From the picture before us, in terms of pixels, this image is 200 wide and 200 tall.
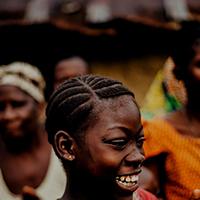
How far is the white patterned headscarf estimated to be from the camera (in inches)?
257

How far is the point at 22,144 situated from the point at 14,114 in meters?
0.25

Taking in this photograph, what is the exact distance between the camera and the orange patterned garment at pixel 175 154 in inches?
197

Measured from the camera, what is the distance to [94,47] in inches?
348

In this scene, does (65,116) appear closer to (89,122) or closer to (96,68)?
(89,122)

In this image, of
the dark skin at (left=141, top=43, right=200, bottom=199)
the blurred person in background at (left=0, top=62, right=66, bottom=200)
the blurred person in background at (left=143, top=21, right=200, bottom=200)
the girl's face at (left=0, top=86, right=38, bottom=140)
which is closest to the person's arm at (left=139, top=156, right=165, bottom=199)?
the blurred person in background at (left=143, top=21, right=200, bottom=200)

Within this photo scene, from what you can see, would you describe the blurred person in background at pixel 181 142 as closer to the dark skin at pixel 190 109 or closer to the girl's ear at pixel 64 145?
the dark skin at pixel 190 109

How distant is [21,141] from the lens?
252 inches

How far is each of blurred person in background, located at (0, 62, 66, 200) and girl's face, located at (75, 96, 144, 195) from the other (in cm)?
214

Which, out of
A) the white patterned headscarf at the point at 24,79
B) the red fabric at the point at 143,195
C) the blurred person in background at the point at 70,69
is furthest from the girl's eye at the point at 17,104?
the red fabric at the point at 143,195

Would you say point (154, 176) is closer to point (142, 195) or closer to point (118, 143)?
point (142, 195)

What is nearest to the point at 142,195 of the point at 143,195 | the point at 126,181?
the point at 143,195

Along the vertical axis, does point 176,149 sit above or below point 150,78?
above

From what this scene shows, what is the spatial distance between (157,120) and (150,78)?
3.68 meters

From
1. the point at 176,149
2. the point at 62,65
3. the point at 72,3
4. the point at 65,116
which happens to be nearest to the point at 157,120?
the point at 176,149
